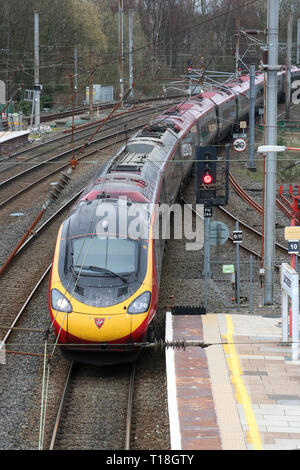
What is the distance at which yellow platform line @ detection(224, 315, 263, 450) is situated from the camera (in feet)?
28.7

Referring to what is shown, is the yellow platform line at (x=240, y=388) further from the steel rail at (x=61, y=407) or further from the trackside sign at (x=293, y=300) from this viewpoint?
the steel rail at (x=61, y=407)

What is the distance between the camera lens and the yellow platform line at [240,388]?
8.73 meters

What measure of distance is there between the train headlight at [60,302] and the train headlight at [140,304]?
101 centimetres

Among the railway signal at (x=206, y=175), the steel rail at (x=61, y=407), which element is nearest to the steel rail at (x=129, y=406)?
the steel rail at (x=61, y=407)

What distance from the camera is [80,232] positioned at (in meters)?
12.9

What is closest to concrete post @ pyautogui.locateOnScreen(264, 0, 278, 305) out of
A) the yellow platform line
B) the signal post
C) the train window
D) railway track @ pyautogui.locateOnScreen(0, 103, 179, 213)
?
the signal post

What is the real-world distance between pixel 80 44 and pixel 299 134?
26.5 m

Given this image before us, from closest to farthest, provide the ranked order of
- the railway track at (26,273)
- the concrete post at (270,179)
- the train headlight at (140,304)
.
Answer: the train headlight at (140,304) → the railway track at (26,273) → the concrete post at (270,179)

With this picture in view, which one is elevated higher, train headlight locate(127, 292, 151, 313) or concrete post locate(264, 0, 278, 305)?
concrete post locate(264, 0, 278, 305)

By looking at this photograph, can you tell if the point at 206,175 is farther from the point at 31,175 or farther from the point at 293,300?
the point at 31,175

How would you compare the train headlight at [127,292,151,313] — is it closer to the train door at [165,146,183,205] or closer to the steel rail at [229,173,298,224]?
the train door at [165,146,183,205]

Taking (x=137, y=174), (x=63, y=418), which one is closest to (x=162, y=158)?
(x=137, y=174)

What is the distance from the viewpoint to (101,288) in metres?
11.9

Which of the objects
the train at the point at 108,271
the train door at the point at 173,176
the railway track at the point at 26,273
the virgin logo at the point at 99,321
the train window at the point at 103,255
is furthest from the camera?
the train door at the point at 173,176
